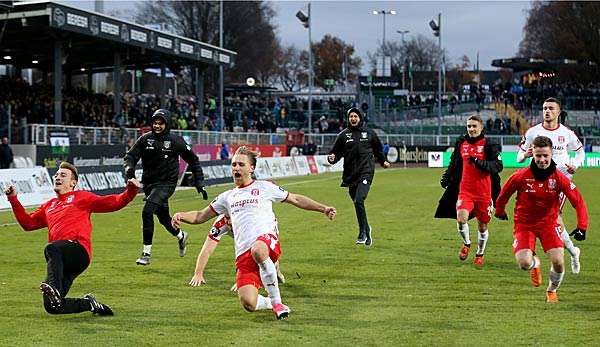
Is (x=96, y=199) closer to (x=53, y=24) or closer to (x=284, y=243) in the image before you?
(x=284, y=243)

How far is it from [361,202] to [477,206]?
9.24 ft

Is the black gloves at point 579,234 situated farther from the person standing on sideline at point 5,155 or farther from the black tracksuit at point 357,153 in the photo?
the person standing on sideline at point 5,155

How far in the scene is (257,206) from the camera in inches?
364

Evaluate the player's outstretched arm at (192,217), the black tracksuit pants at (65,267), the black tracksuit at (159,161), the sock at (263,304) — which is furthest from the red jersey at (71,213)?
the black tracksuit at (159,161)

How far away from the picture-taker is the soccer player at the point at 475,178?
13.1m

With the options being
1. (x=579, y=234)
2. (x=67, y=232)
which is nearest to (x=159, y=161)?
(x=67, y=232)

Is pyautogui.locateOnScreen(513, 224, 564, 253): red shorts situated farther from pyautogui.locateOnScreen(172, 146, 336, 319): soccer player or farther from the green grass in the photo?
pyautogui.locateOnScreen(172, 146, 336, 319): soccer player

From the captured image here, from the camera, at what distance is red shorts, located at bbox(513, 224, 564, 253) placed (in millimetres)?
9977

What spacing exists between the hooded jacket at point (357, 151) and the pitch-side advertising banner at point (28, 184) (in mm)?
9817

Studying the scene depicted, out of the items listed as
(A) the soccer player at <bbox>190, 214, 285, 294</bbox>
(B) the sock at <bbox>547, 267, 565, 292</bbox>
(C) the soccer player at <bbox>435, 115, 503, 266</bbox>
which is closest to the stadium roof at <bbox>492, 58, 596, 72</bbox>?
(C) the soccer player at <bbox>435, 115, 503, 266</bbox>

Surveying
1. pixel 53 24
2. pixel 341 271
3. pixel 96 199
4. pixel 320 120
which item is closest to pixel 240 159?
pixel 96 199

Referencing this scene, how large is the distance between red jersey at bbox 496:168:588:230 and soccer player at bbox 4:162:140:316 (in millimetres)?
3891

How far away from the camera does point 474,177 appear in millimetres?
13305

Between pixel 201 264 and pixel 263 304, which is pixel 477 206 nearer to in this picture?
pixel 201 264
